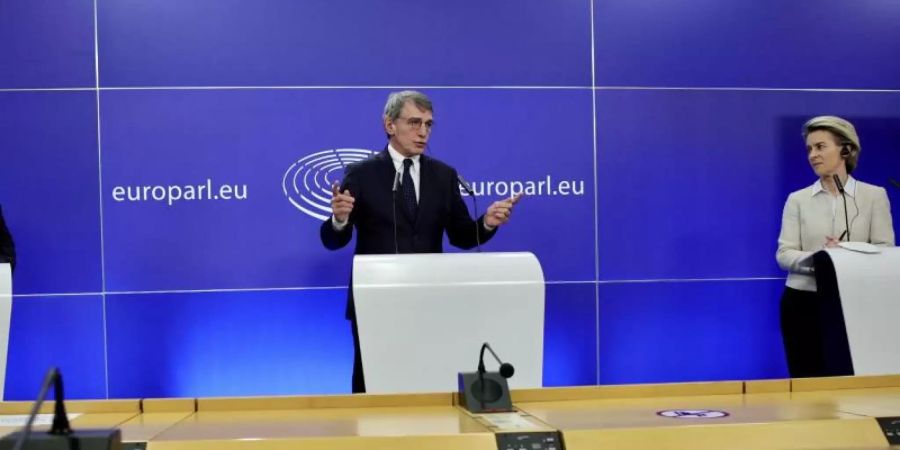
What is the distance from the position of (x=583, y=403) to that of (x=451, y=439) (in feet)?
1.75

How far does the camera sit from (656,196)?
4.79 m

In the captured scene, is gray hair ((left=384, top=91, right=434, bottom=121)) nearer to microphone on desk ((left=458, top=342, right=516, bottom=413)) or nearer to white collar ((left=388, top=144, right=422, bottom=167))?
white collar ((left=388, top=144, right=422, bottom=167))

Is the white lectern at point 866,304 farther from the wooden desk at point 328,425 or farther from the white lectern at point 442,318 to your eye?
the wooden desk at point 328,425

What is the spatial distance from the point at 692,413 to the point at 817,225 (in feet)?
8.01

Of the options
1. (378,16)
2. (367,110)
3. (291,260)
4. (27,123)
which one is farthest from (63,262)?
(378,16)

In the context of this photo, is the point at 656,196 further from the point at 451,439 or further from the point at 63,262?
the point at 451,439

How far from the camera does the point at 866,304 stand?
2576 millimetres

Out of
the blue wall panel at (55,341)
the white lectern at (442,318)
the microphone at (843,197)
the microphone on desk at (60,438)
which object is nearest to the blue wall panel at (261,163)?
the blue wall panel at (55,341)

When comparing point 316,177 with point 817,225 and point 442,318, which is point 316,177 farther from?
point 817,225

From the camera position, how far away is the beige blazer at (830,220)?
3.72m

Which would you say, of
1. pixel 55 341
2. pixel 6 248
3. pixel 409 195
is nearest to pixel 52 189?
pixel 6 248

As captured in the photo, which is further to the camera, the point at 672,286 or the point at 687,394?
the point at 672,286

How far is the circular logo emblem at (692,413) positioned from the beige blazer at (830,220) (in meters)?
2.22

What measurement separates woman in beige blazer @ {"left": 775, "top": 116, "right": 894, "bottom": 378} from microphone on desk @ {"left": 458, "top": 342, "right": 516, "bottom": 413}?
2.00 m
